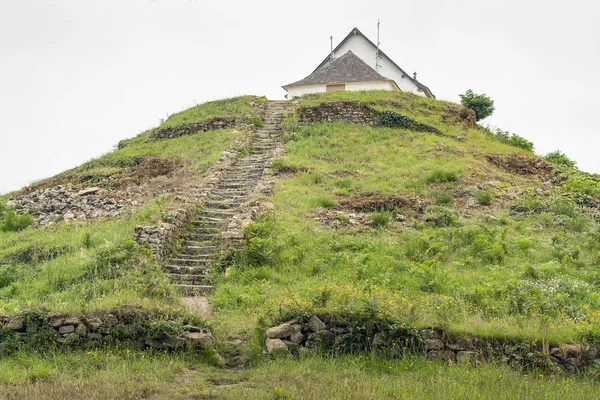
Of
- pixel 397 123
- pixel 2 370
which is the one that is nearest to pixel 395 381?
pixel 2 370

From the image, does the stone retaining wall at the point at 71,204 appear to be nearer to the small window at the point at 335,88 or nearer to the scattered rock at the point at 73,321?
the scattered rock at the point at 73,321

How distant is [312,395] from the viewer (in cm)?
593

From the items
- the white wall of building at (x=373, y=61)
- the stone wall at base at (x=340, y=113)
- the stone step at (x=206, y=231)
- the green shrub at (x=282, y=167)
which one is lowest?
the stone step at (x=206, y=231)

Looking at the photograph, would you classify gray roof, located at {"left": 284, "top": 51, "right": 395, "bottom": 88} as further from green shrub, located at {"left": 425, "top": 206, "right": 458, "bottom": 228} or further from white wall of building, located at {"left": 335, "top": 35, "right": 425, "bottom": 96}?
green shrub, located at {"left": 425, "top": 206, "right": 458, "bottom": 228}

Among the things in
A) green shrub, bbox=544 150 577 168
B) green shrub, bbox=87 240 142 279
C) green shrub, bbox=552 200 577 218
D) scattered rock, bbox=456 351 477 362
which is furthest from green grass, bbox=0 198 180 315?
green shrub, bbox=544 150 577 168

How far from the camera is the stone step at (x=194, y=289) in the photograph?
10625 mm

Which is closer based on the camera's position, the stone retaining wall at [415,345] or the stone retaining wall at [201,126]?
the stone retaining wall at [415,345]

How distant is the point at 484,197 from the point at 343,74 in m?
17.7

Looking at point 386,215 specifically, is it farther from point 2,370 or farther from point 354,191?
point 2,370

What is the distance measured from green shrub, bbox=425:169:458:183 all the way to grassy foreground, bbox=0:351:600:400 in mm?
10489

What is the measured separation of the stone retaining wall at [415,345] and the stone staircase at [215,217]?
346cm

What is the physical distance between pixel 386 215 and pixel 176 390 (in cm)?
860

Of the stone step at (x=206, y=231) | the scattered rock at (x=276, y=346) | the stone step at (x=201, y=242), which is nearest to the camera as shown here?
the scattered rock at (x=276, y=346)

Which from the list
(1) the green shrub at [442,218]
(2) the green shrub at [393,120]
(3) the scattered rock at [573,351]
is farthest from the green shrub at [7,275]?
(2) the green shrub at [393,120]
